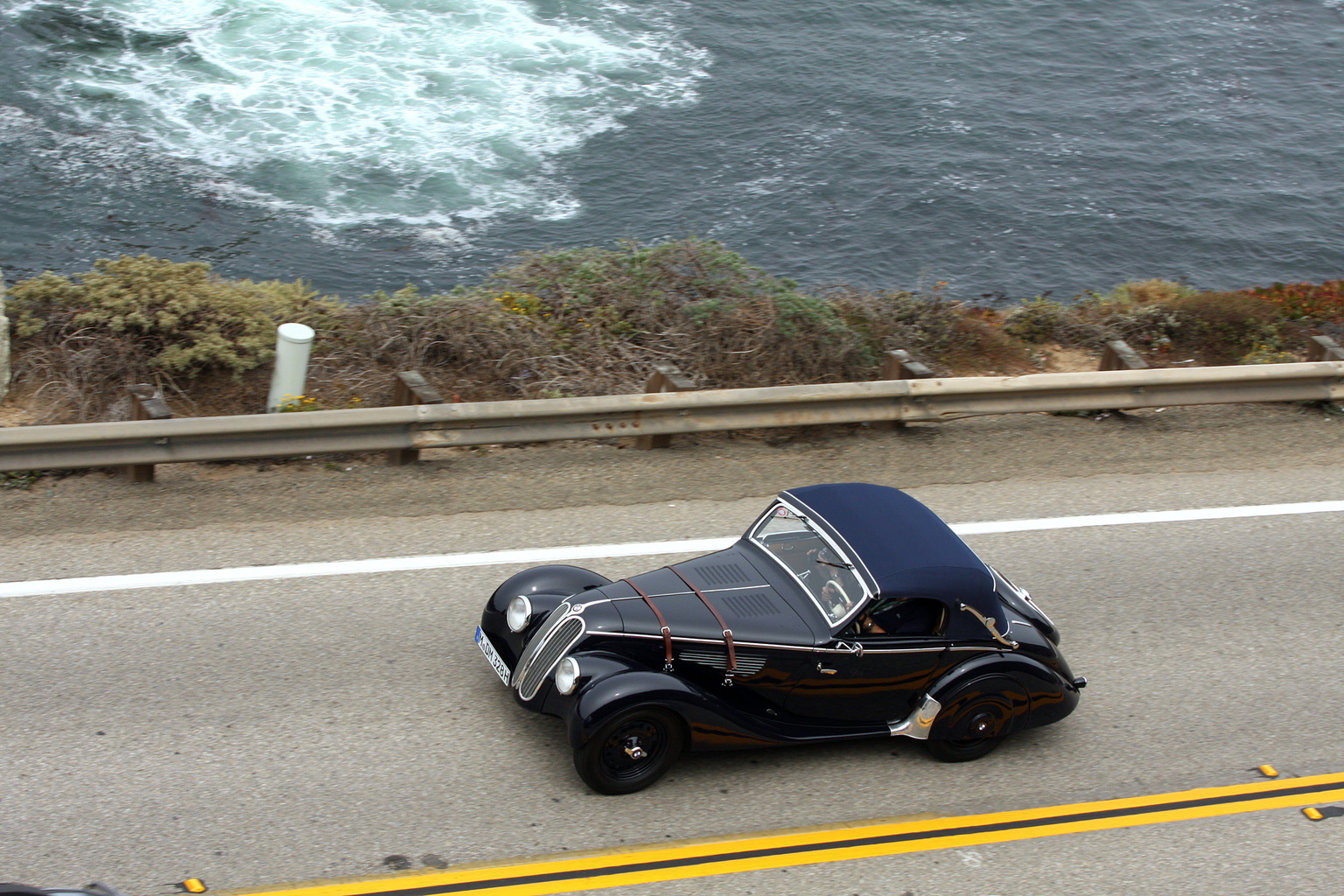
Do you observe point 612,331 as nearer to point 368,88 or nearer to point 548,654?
point 548,654

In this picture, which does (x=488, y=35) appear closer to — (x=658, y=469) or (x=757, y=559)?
(x=658, y=469)

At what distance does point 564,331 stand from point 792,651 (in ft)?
18.1

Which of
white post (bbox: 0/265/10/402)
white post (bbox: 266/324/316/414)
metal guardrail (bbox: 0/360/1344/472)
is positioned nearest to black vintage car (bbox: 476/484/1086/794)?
metal guardrail (bbox: 0/360/1344/472)

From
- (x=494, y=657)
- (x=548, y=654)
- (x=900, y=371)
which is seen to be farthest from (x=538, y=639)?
(x=900, y=371)

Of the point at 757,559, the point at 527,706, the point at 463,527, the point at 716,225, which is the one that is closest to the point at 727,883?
the point at 527,706

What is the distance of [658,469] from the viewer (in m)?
9.26

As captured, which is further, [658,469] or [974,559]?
[658,469]

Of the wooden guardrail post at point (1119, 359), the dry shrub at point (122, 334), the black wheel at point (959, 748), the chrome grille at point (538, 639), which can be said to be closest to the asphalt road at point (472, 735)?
the black wheel at point (959, 748)

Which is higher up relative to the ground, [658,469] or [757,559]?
[757,559]

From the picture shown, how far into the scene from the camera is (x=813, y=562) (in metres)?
6.56

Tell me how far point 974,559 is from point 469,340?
17.8ft

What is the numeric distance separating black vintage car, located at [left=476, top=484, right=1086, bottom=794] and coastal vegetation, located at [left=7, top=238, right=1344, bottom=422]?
12.8 feet

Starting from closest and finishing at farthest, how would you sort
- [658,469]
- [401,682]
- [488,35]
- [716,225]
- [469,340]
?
1. [401,682]
2. [658,469]
3. [469,340]
4. [716,225]
5. [488,35]

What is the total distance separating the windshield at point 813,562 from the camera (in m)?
6.25
